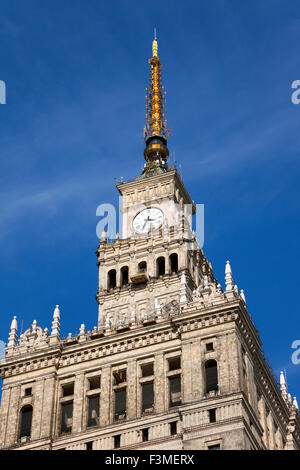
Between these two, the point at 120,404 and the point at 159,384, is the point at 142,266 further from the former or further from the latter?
the point at 159,384

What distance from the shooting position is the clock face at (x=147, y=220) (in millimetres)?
124375

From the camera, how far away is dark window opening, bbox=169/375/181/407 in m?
93.6

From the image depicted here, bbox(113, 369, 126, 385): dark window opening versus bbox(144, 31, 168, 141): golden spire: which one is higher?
bbox(144, 31, 168, 141): golden spire

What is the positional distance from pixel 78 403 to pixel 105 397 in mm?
2495

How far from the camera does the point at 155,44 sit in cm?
15238

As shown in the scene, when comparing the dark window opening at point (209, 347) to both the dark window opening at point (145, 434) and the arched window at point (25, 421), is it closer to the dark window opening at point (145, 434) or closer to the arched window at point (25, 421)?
the dark window opening at point (145, 434)

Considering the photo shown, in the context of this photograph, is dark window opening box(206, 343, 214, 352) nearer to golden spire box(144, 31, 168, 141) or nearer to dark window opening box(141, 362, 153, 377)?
dark window opening box(141, 362, 153, 377)

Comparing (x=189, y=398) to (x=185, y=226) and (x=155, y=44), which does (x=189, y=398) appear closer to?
(x=185, y=226)

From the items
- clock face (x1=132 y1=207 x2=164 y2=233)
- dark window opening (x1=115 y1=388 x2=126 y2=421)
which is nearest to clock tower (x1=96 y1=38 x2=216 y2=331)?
clock face (x1=132 y1=207 x2=164 y2=233)

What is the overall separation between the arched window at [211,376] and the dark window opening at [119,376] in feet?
26.3

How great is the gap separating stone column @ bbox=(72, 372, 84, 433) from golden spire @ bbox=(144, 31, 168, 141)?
49755 millimetres

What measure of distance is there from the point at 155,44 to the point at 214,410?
246ft

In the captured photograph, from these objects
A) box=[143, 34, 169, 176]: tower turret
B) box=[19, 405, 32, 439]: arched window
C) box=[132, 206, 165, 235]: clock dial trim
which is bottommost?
box=[19, 405, 32, 439]: arched window

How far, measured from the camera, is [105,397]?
95.3 meters
